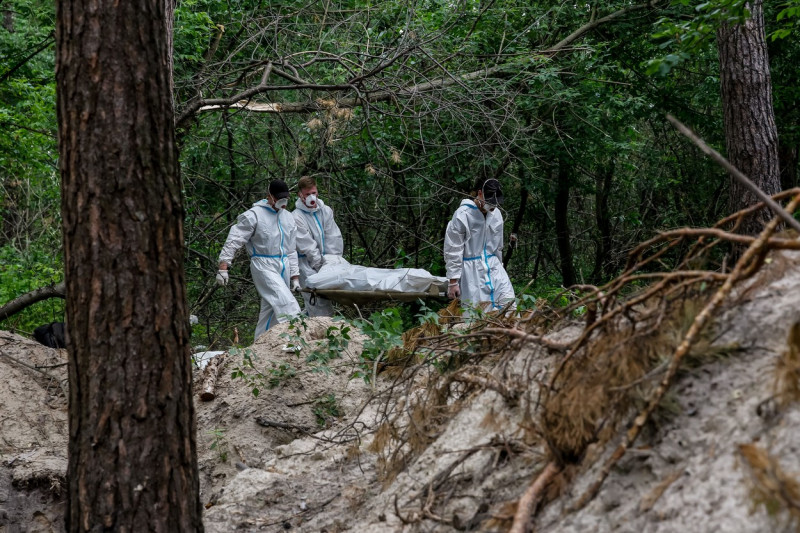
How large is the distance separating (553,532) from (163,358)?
161cm

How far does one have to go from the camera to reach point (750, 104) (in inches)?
305

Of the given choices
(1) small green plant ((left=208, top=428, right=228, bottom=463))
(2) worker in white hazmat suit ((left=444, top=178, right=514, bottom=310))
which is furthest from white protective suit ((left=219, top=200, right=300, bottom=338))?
(1) small green plant ((left=208, top=428, right=228, bottom=463))

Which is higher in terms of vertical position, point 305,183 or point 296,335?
point 305,183

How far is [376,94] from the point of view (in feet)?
30.4

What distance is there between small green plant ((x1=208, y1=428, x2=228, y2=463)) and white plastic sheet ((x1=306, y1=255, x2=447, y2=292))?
296 centimetres

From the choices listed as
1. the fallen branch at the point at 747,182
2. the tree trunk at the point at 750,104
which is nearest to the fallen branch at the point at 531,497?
the fallen branch at the point at 747,182

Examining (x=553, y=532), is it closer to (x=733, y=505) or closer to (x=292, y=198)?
(x=733, y=505)

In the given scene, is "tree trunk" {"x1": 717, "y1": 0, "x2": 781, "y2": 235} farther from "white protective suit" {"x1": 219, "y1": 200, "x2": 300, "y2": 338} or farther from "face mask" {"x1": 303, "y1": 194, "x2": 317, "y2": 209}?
"white protective suit" {"x1": 219, "y1": 200, "x2": 300, "y2": 338}

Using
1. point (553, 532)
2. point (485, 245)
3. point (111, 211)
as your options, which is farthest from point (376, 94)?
point (553, 532)

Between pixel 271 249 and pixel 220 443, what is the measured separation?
3.95 meters

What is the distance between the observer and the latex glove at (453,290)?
9.49m

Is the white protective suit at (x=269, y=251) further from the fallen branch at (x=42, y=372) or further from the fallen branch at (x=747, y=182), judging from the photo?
the fallen branch at (x=747, y=182)

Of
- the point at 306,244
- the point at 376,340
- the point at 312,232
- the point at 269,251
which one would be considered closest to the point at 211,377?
the point at 376,340

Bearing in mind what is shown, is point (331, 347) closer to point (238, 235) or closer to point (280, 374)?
point (280, 374)
